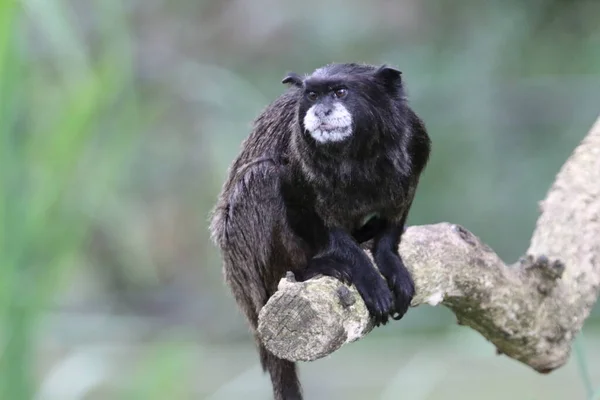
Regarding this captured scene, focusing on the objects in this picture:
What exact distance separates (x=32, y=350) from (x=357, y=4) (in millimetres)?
5632

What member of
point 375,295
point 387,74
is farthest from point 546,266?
point 387,74

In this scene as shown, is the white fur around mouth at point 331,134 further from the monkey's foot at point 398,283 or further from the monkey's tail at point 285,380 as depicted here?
the monkey's tail at point 285,380

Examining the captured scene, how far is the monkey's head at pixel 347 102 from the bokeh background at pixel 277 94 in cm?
161

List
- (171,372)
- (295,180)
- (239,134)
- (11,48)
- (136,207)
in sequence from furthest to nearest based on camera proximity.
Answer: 1. (136,207)
2. (239,134)
3. (295,180)
4. (171,372)
5. (11,48)

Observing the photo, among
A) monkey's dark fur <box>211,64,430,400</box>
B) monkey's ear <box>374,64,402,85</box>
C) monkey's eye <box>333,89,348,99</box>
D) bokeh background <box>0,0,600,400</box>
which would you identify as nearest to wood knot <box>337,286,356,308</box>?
monkey's dark fur <box>211,64,430,400</box>

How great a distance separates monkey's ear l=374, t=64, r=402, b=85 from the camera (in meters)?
2.31

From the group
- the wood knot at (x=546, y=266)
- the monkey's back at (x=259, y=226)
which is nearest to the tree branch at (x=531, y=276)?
the wood knot at (x=546, y=266)

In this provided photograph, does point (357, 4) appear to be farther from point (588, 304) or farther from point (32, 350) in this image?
point (32, 350)

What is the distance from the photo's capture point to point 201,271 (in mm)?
6672

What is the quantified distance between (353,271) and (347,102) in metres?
0.43

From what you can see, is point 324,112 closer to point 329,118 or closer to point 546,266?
point 329,118

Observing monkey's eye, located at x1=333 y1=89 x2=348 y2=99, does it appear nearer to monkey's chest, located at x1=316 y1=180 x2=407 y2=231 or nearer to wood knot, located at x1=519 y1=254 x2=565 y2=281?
monkey's chest, located at x1=316 y1=180 x2=407 y2=231

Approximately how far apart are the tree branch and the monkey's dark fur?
0.09 m

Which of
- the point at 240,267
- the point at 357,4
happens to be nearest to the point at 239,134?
the point at 357,4
